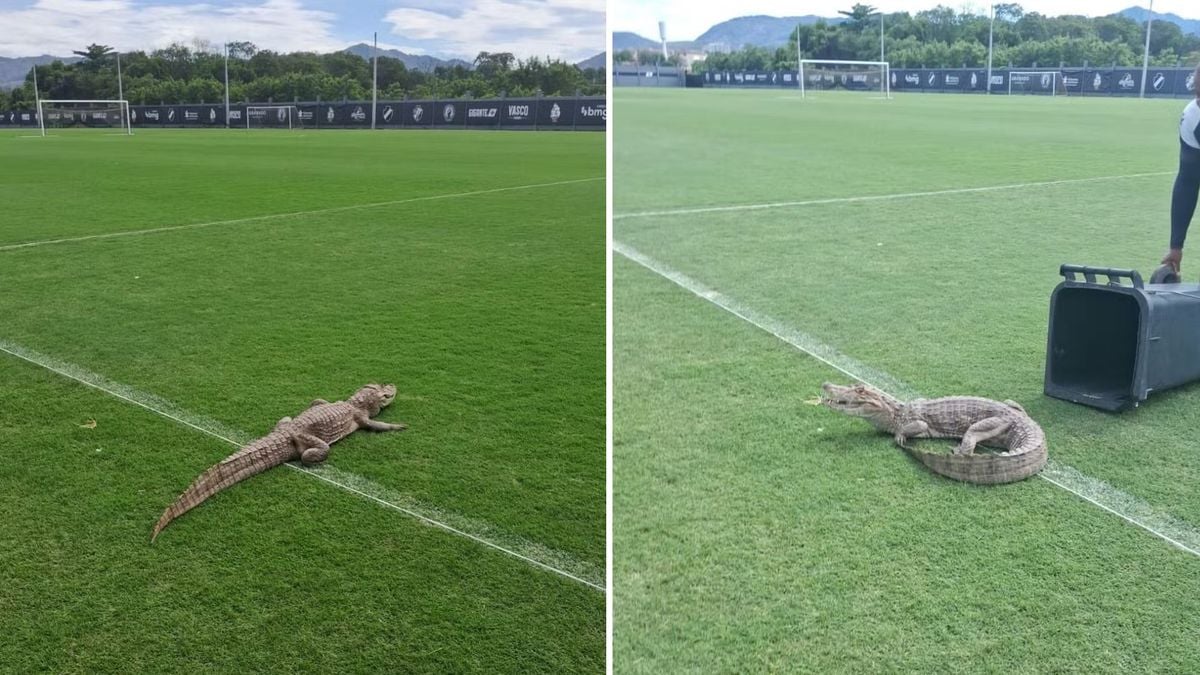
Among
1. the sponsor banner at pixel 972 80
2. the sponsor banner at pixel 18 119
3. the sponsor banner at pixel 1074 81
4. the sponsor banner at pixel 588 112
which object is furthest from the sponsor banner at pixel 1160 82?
the sponsor banner at pixel 18 119

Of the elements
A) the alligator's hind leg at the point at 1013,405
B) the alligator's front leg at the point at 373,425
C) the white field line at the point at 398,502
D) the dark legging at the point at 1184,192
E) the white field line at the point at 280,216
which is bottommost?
the white field line at the point at 398,502

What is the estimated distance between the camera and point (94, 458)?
2.93m

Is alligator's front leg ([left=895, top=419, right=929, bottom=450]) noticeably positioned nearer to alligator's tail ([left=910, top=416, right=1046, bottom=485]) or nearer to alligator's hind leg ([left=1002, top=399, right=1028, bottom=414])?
alligator's tail ([left=910, top=416, right=1046, bottom=485])

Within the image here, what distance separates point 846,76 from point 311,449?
128 ft

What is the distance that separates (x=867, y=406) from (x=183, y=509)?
76.7 inches

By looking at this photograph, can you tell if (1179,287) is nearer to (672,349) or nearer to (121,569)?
(672,349)

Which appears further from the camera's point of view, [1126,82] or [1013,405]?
[1126,82]

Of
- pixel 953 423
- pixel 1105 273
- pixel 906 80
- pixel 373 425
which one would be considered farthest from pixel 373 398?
pixel 906 80

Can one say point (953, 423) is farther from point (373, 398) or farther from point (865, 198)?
point (865, 198)

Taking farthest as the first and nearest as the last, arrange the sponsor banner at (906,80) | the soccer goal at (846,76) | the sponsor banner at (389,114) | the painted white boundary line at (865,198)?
1. the sponsor banner at (906,80)
2. the soccer goal at (846,76)
3. the sponsor banner at (389,114)
4. the painted white boundary line at (865,198)

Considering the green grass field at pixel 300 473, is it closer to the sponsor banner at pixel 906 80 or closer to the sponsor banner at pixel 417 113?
the sponsor banner at pixel 417 113

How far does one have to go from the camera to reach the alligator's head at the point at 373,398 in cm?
323

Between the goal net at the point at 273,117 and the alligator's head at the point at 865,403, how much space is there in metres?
31.2

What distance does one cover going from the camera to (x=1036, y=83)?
31266 mm
